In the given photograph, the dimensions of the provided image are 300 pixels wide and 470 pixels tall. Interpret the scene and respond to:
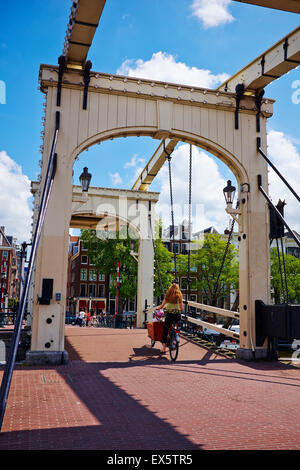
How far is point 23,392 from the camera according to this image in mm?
5504

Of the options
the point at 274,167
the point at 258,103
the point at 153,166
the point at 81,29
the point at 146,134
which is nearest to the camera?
the point at 81,29

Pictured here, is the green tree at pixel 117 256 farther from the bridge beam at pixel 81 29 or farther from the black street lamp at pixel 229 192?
the bridge beam at pixel 81 29

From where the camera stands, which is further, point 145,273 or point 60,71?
point 145,273

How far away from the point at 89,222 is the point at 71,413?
600 inches

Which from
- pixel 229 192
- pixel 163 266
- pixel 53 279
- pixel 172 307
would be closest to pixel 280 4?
pixel 229 192

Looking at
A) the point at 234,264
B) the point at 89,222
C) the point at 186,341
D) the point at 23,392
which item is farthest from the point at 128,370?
the point at 234,264

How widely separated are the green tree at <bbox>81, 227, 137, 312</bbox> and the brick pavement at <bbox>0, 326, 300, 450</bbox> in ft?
72.9

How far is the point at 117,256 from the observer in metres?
30.5

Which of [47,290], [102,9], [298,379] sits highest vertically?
[102,9]

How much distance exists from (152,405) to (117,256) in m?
25.6

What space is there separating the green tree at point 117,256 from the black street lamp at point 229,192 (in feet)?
69.3

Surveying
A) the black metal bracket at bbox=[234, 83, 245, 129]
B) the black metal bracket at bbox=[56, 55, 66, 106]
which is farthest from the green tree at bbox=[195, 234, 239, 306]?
the black metal bracket at bbox=[56, 55, 66, 106]

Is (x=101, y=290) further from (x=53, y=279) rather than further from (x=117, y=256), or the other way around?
(x=53, y=279)

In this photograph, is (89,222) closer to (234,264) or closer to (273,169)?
(273,169)
